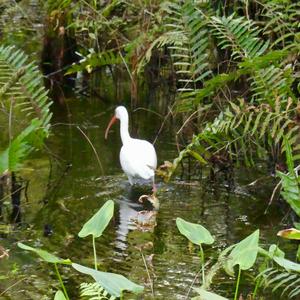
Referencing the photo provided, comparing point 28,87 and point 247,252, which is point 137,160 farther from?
point 247,252

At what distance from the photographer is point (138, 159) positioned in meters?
7.80

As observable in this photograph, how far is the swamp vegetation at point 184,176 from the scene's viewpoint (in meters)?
5.41

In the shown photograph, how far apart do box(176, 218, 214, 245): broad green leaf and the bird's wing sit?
147 inches

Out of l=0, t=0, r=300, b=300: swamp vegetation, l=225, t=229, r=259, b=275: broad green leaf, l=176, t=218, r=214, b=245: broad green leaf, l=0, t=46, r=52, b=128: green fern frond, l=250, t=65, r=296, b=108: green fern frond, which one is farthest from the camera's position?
l=0, t=46, r=52, b=128: green fern frond

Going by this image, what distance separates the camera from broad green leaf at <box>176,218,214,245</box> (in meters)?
3.88

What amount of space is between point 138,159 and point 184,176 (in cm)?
43

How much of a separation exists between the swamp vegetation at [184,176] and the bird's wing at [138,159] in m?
0.15

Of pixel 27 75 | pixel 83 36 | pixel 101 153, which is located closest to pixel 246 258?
pixel 27 75

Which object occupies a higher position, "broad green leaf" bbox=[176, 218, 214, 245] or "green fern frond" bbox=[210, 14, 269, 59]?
"green fern frond" bbox=[210, 14, 269, 59]

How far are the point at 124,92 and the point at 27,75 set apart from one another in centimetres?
437

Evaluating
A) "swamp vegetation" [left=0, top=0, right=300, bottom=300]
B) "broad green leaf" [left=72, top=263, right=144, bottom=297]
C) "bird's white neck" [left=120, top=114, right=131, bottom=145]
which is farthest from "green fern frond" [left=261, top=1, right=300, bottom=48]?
"broad green leaf" [left=72, top=263, right=144, bottom=297]

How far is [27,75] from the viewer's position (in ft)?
23.8

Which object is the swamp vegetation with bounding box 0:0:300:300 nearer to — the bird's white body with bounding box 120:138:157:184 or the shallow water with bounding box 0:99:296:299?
the shallow water with bounding box 0:99:296:299

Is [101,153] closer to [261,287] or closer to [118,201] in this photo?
[118,201]
